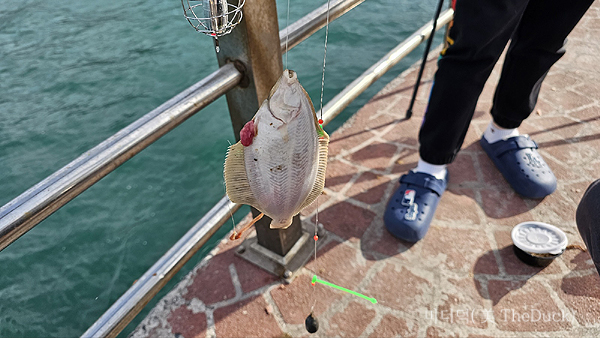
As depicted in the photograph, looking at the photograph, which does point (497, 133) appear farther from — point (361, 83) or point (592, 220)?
point (592, 220)

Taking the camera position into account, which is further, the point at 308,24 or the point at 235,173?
the point at 308,24

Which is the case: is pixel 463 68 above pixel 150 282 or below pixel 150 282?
above

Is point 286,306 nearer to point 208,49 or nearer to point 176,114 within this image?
point 176,114

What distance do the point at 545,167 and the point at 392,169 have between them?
121cm

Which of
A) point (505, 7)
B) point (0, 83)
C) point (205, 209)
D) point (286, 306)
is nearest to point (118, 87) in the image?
point (0, 83)

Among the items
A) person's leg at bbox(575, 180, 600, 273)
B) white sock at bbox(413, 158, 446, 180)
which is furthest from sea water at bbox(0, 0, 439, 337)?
person's leg at bbox(575, 180, 600, 273)

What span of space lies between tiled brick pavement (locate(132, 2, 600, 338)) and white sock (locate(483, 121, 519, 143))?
0.20 metres

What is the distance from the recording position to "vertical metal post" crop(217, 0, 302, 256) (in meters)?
1.62

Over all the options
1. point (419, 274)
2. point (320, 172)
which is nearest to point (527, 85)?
point (419, 274)

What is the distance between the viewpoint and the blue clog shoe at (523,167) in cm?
300

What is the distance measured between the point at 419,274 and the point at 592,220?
4.20 feet

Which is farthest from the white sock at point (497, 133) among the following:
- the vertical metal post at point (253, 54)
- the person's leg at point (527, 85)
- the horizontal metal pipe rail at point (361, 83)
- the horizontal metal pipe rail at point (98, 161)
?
the horizontal metal pipe rail at point (98, 161)

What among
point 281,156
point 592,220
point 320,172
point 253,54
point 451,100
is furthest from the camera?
point 451,100

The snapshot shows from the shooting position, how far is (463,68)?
240cm
